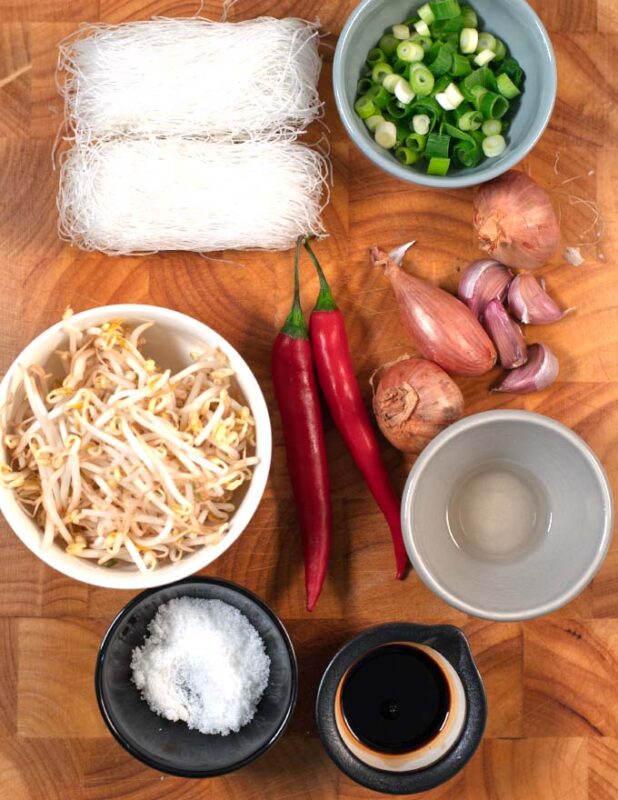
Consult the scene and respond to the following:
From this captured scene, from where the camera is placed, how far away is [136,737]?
4.50 ft

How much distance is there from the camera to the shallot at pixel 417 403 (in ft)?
4.79

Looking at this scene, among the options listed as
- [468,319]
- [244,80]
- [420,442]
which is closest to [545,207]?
[468,319]

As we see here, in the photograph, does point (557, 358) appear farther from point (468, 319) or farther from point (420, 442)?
point (420, 442)

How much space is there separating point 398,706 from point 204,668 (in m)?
0.32

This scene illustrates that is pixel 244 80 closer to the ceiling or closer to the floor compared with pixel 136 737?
closer to the ceiling

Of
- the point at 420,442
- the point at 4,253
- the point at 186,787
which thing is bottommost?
the point at 186,787

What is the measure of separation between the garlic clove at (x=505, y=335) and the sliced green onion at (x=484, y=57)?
1.27ft

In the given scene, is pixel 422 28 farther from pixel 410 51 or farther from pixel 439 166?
pixel 439 166

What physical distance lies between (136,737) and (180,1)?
1.20 meters

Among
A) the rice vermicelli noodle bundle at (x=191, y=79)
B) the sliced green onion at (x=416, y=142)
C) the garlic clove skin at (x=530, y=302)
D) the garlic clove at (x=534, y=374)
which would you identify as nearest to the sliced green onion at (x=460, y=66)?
the sliced green onion at (x=416, y=142)

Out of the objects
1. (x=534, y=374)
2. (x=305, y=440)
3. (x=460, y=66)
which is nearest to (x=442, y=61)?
(x=460, y=66)

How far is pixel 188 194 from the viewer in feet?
5.00

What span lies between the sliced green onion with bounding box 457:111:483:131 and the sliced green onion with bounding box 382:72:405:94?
0.39 ft

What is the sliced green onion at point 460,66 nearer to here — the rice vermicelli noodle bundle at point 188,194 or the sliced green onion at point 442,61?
the sliced green onion at point 442,61
